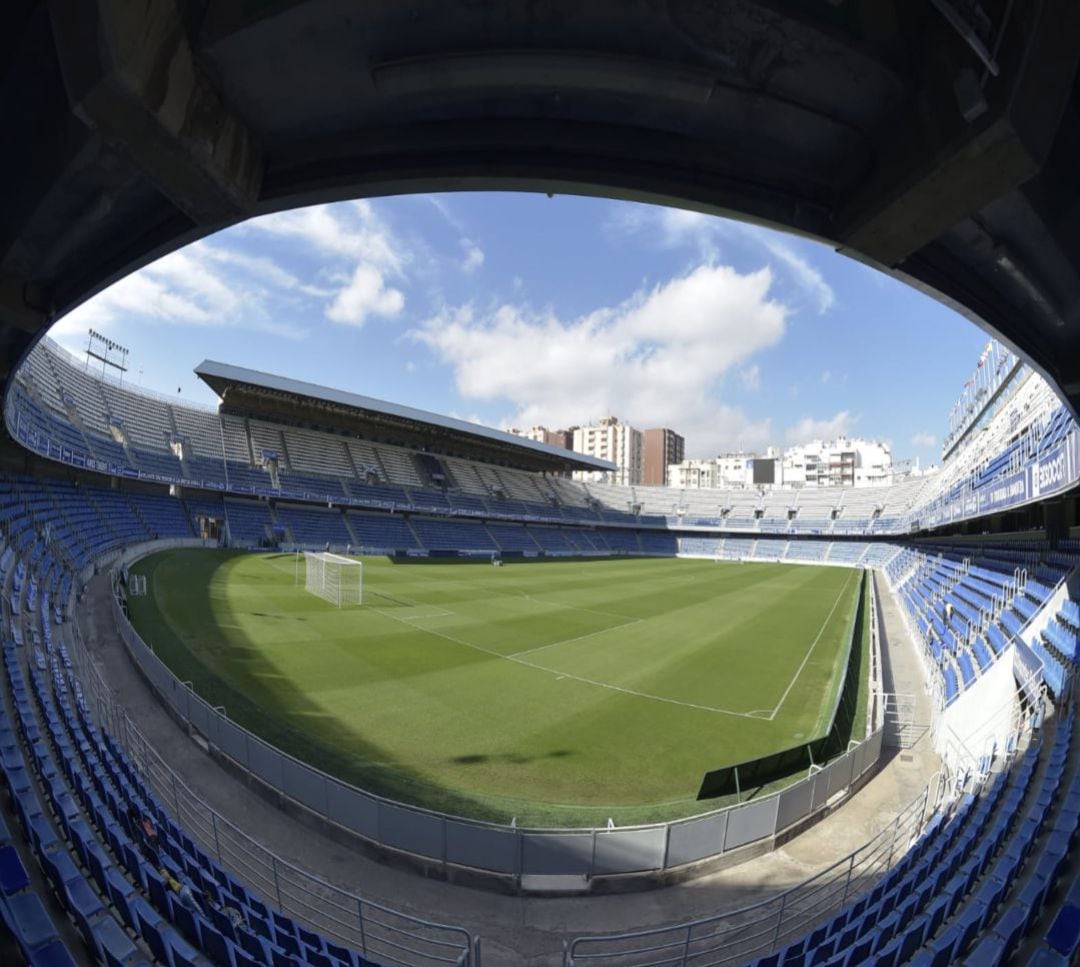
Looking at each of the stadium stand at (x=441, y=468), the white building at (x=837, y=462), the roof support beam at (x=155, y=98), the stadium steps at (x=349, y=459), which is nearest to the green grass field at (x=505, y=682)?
the stadium stand at (x=441, y=468)

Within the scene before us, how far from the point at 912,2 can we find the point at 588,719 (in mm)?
12713

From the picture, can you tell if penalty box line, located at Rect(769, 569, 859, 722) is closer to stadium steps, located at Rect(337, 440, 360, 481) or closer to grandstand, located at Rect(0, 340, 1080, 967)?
grandstand, located at Rect(0, 340, 1080, 967)

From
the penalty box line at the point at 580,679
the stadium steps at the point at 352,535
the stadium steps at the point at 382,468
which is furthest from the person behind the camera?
the stadium steps at the point at 382,468

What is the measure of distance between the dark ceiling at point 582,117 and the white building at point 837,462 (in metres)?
122

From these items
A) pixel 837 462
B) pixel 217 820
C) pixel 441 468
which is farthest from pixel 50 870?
pixel 837 462

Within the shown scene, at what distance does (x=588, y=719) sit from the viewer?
42.3 feet

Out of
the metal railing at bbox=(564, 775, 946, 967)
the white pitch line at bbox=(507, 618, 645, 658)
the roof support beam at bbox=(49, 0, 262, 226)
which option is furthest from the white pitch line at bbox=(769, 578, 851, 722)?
the roof support beam at bbox=(49, 0, 262, 226)

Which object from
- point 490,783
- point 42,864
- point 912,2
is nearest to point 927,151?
point 912,2

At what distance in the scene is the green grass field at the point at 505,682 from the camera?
9984mm

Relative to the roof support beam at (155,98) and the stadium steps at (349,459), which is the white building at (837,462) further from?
the roof support beam at (155,98)

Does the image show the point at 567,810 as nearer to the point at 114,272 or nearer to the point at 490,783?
the point at 490,783

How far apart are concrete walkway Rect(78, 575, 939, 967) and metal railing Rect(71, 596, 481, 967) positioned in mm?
249

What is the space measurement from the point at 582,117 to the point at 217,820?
9.49 meters

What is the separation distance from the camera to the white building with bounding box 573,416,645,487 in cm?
15125
